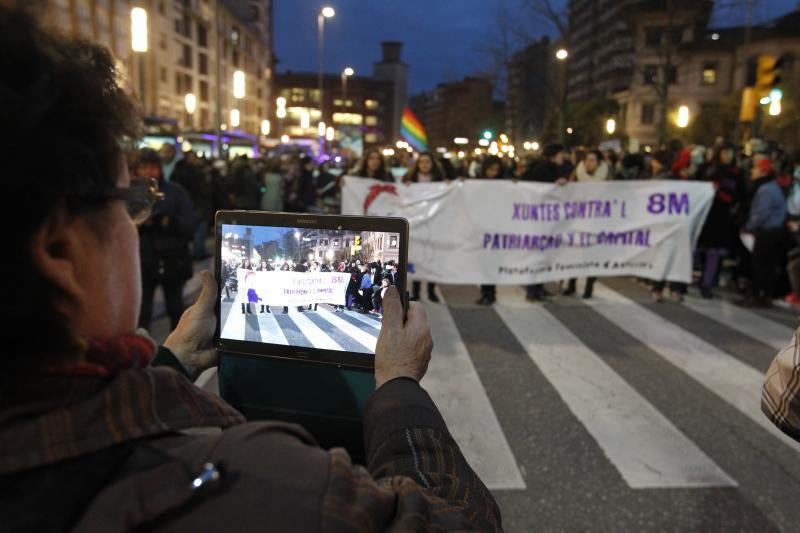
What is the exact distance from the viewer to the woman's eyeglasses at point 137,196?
0.92 meters

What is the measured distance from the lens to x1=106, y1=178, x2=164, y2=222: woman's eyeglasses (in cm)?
92

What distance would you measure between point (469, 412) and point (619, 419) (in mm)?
1077

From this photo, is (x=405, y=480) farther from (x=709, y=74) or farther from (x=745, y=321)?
(x=709, y=74)

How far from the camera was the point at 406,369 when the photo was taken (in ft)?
4.87

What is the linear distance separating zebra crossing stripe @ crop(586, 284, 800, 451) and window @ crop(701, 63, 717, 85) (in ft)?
191

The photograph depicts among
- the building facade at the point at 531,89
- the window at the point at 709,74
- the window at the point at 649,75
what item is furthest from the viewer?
the window at the point at 709,74

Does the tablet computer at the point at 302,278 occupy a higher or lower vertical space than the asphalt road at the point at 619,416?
higher

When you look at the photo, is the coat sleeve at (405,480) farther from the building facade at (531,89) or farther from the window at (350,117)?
the window at (350,117)

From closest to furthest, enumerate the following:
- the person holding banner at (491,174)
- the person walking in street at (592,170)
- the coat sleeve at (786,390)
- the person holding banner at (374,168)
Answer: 1. the coat sleeve at (786,390)
2. the person holding banner at (491,174)
3. the person holding banner at (374,168)
4. the person walking in street at (592,170)

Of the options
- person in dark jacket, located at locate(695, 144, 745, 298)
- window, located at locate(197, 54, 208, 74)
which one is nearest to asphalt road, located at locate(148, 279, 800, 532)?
person in dark jacket, located at locate(695, 144, 745, 298)

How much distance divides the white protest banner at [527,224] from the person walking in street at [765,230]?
0.65 m

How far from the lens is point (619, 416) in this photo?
15.1 feet

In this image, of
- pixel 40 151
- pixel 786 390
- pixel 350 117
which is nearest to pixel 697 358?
pixel 786 390

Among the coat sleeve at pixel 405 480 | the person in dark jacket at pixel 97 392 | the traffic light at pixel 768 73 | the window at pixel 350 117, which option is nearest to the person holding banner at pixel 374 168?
the coat sleeve at pixel 405 480
